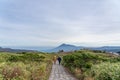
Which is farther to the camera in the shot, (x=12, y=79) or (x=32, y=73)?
(x=32, y=73)

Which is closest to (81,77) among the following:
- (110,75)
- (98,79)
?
(98,79)

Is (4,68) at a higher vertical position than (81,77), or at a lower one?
higher

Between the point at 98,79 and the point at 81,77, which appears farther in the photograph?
the point at 81,77

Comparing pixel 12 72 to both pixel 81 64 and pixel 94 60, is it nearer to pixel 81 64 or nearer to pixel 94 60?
pixel 81 64

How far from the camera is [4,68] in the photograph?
9453 millimetres

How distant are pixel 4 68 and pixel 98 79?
17.0 feet

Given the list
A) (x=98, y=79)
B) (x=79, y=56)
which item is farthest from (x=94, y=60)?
(x=98, y=79)

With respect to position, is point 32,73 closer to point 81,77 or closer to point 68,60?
point 81,77

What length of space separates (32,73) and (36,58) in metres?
13.9

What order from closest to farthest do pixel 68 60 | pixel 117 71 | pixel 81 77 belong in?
pixel 117 71 → pixel 81 77 → pixel 68 60

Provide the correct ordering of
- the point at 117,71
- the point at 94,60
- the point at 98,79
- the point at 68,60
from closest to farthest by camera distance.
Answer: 1. the point at 117,71
2. the point at 98,79
3. the point at 94,60
4. the point at 68,60

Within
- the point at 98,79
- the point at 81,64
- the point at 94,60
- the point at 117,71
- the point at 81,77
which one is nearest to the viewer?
the point at 117,71

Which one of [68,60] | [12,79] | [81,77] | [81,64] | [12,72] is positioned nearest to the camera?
[12,79]

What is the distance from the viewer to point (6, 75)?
9070 mm
